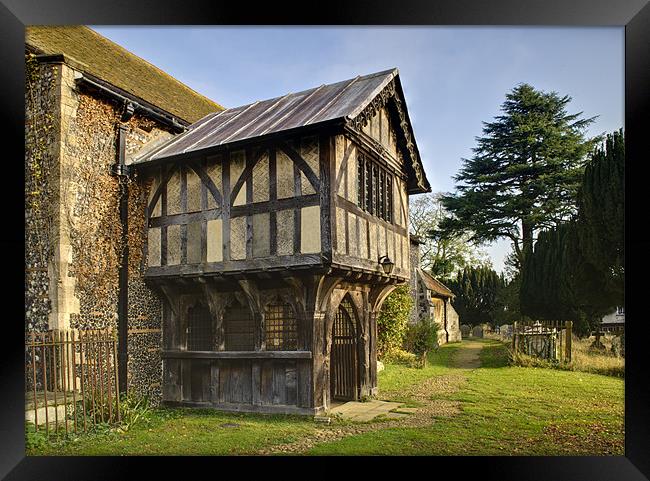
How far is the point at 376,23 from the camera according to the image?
280 inches

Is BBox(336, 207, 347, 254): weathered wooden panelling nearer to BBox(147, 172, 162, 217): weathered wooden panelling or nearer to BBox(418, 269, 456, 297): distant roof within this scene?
BBox(147, 172, 162, 217): weathered wooden panelling

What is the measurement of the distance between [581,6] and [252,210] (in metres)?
5.54

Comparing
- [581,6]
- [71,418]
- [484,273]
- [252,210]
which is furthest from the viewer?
[484,273]

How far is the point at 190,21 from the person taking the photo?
23.2ft

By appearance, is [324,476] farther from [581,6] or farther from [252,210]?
[581,6]

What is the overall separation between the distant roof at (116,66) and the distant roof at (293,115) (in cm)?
117

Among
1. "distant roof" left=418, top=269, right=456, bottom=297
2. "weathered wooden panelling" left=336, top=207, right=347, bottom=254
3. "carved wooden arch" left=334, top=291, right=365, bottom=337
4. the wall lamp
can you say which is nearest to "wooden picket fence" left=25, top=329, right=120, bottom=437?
"weathered wooden panelling" left=336, top=207, right=347, bottom=254

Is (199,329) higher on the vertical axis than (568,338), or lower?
higher

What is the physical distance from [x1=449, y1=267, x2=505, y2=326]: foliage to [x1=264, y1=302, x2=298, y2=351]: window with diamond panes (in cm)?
Answer: 355

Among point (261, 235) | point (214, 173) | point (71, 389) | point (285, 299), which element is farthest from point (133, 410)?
point (214, 173)

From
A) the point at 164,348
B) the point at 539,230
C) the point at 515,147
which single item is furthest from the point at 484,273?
→ the point at 164,348

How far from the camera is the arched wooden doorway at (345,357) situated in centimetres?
1024

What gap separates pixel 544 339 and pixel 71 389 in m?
8.34

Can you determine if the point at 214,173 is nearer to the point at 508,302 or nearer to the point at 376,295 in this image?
the point at 376,295
